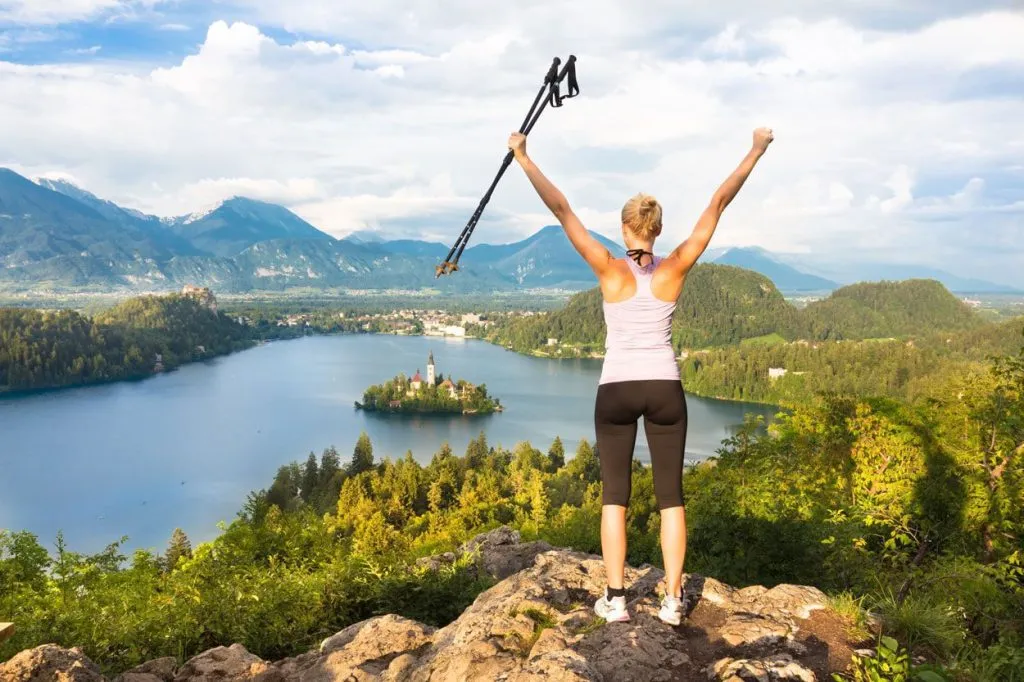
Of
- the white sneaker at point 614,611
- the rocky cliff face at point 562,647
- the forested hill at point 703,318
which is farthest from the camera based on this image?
the forested hill at point 703,318

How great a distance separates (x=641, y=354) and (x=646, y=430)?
1.25 ft

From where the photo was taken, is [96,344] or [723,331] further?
[723,331]

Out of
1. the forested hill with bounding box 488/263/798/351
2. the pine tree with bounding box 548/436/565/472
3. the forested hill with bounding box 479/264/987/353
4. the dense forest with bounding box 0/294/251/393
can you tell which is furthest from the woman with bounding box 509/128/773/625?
the forested hill with bounding box 479/264/987/353

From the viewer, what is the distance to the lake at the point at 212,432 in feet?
121

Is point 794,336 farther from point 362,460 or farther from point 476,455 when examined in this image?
point 362,460

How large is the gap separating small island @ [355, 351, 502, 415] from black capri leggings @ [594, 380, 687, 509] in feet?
210

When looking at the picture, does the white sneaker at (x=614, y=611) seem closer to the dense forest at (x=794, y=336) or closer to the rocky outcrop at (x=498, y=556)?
the rocky outcrop at (x=498, y=556)

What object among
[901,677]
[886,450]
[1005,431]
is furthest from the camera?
[886,450]

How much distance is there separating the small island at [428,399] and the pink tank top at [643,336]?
211 feet

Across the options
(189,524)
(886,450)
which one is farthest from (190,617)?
(189,524)

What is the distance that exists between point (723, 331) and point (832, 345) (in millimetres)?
39728

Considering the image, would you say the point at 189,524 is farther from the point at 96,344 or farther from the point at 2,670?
the point at 96,344

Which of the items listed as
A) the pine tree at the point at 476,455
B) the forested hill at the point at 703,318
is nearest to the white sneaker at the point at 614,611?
the pine tree at the point at 476,455

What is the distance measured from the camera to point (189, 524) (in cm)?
3400
